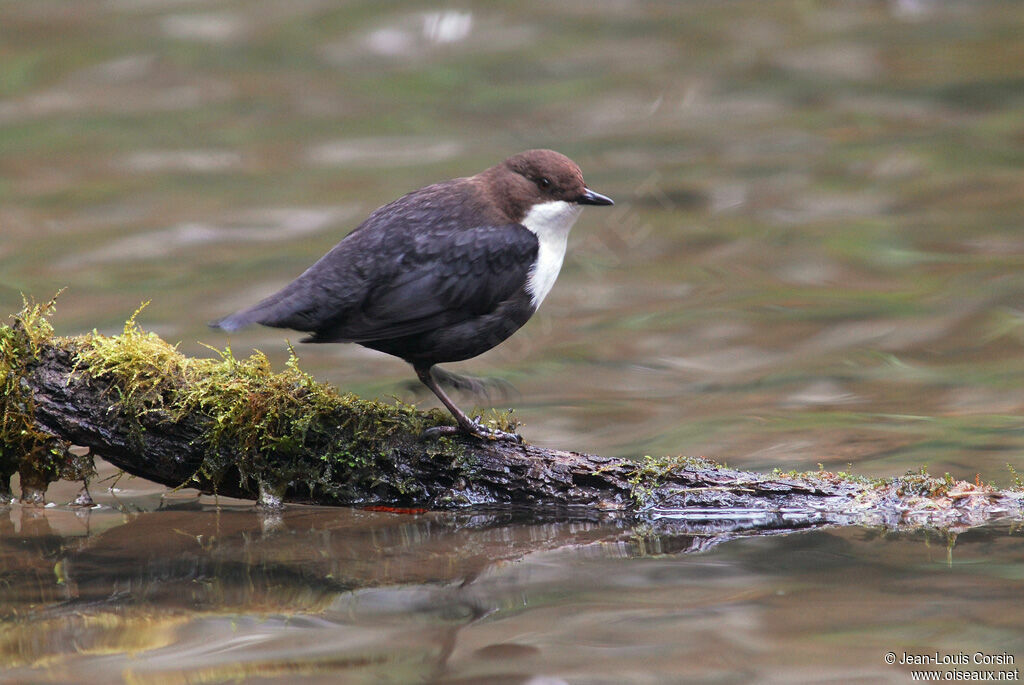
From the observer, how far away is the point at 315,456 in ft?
14.3

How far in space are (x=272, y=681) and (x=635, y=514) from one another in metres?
1.77

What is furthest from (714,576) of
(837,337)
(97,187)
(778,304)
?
(97,187)

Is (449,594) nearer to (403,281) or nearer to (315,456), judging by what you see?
(315,456)

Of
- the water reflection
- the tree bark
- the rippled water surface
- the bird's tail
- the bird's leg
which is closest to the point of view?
Answer: the water reflection

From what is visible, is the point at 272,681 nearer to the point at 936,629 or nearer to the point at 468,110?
the point at 936,629

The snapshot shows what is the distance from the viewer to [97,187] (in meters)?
10.1

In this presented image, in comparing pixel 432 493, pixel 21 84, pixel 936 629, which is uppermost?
pixel 21 84

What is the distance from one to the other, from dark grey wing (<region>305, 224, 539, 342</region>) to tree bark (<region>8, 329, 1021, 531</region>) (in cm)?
38

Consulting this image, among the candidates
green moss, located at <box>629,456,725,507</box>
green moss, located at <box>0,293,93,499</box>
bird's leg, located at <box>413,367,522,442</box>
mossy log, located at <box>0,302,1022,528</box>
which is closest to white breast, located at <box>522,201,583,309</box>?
bird's leg, located at <box>413,367,522,442</box>

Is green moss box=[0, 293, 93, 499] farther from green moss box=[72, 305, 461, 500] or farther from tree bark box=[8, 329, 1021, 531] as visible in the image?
green moss box=[72, 305, 461, 500]

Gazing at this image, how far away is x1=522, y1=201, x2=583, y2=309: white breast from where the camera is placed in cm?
479

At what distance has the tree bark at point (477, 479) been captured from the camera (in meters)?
4.27

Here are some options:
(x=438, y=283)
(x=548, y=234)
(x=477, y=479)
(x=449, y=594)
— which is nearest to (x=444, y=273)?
(x=438, y=283)

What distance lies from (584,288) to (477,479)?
4.60 meters
